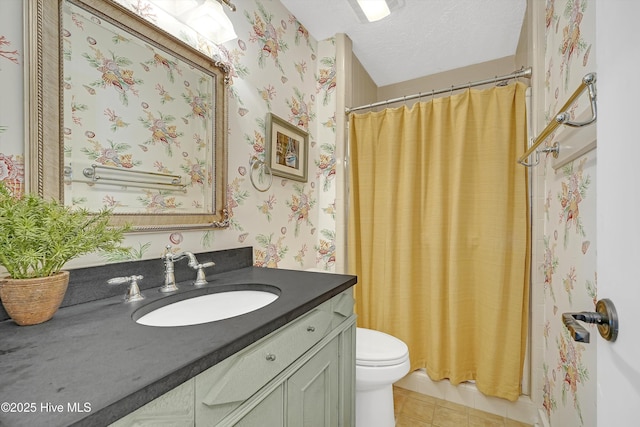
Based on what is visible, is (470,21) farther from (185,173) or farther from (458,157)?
(185,173)

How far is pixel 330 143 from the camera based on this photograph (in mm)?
2020

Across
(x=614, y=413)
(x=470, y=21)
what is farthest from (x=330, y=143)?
(x=614, y=413)

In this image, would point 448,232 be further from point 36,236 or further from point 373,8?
point 36,236

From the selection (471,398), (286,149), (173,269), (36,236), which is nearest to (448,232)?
(471,398)

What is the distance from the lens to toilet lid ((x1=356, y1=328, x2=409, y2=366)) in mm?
1329

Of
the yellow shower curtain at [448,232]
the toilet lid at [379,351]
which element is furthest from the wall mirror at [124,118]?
the yellow shower curtain at [448,232]

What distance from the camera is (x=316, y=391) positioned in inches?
35.5

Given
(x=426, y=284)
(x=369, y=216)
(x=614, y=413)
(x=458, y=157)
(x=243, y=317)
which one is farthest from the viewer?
(x=369, y=216)

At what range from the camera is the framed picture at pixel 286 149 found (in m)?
1.55

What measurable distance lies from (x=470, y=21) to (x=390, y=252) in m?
1.55

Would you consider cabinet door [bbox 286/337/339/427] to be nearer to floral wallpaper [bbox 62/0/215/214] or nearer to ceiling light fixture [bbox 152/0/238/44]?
floral wallpaper [bbox 62/0/215/214]

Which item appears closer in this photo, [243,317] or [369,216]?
[243,317]

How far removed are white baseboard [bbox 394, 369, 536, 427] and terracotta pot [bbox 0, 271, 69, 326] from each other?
189 cm

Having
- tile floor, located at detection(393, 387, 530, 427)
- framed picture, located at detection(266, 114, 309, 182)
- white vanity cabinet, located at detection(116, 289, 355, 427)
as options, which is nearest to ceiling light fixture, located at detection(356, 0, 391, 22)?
framed picture, located at detection(266, 114, 309, 182)
